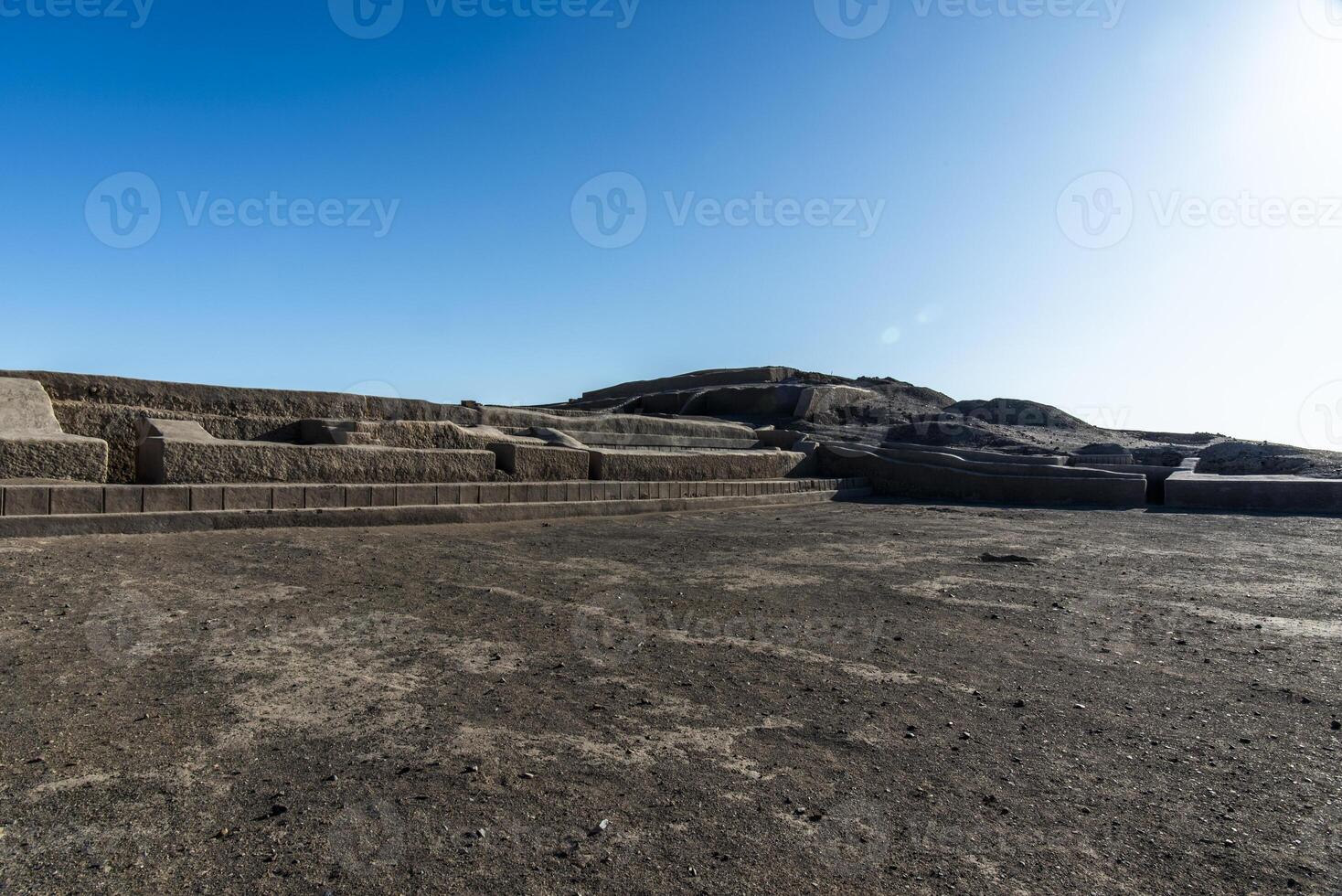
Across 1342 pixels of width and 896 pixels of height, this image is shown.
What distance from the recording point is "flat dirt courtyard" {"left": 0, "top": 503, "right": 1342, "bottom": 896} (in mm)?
1713

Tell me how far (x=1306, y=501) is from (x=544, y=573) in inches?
436

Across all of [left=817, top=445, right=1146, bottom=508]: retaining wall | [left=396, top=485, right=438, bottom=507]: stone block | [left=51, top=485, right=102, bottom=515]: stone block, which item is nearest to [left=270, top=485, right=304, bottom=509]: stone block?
[left=396, top=485, right=438, bottom=507]: stone block

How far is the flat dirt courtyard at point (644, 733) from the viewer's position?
67.4 inches

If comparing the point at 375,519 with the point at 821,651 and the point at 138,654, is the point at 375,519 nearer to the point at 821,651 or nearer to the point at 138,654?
the point at 138,654

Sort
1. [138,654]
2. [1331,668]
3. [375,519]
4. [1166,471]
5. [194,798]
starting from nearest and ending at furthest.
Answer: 1. [194,798]
2. [138,654]
3. [1331,668]
4. [375,519]
5. [1166,471]

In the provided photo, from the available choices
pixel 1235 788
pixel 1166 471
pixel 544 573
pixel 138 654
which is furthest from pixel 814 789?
pixel 1166 471

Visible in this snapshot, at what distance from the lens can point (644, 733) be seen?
2414mm

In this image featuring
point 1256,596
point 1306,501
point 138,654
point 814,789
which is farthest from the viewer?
point 1306,501

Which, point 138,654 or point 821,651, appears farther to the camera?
point 821,651

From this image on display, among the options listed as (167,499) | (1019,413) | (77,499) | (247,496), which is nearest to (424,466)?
(247,496)

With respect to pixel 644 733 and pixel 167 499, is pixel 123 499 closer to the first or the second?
pixel 167 499

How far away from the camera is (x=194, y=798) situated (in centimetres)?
190

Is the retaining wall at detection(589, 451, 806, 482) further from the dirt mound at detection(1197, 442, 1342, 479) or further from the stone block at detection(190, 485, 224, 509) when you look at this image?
the dirt mound at detection(1197, 442, 1342, 479)

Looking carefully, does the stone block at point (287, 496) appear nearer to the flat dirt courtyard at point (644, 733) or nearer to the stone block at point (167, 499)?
the stone block at point (167, 499)
